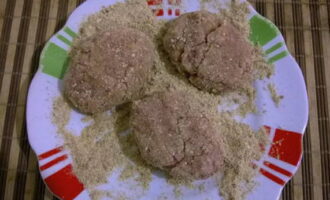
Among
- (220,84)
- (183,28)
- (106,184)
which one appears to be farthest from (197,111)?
(106,184)

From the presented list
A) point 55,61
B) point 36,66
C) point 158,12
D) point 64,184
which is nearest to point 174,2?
point 158,12

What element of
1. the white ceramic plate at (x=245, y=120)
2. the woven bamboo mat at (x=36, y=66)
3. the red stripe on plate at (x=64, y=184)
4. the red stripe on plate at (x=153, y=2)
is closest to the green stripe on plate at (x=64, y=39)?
the white ceramic plate at (x=245, y=120)

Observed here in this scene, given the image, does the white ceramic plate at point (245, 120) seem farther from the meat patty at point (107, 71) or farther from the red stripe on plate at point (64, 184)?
the meat patty at point (107, 71)

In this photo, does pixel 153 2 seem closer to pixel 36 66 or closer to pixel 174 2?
pixel 174 2

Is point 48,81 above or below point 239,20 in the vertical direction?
below

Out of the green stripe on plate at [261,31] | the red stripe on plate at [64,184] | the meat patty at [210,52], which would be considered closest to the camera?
the red stripe on plate at [64,184]

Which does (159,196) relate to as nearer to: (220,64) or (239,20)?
(220,64)
